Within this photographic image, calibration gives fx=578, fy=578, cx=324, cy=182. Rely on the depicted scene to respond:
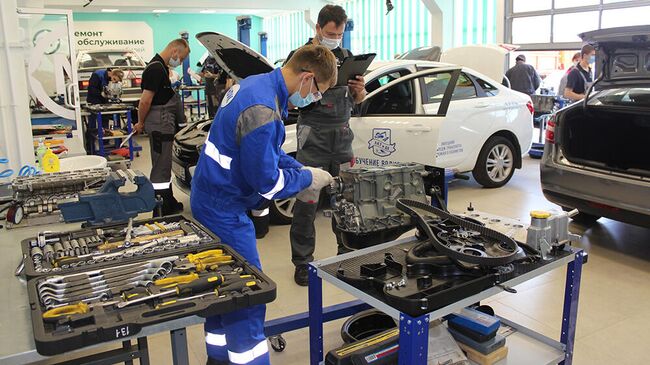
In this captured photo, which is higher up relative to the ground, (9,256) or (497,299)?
(9,256)

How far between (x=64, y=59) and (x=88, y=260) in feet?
15.1

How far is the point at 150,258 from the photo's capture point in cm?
196

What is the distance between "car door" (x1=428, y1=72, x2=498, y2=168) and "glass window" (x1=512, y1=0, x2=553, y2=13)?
239 inches

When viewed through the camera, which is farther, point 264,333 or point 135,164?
point 135,164

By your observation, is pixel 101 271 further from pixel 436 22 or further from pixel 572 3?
pixel 436 22

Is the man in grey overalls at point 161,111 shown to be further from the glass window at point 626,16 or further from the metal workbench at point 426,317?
the glass window at point 626,16

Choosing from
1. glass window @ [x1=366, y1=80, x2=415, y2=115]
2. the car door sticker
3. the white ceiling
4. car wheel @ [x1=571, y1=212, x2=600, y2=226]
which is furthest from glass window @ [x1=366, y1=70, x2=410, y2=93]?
the white ceiling

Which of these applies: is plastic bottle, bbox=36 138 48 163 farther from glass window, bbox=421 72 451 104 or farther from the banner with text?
the banner with text

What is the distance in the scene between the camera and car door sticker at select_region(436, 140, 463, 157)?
18.6 ft

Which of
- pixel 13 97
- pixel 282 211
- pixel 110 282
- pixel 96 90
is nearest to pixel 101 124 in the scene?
pixel 96 90

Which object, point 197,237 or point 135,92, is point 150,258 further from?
point 135,92

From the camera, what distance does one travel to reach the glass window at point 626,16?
9391 mm

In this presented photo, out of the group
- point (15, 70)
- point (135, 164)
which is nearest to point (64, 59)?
point (15, 70)

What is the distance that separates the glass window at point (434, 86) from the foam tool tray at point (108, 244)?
3758mm
